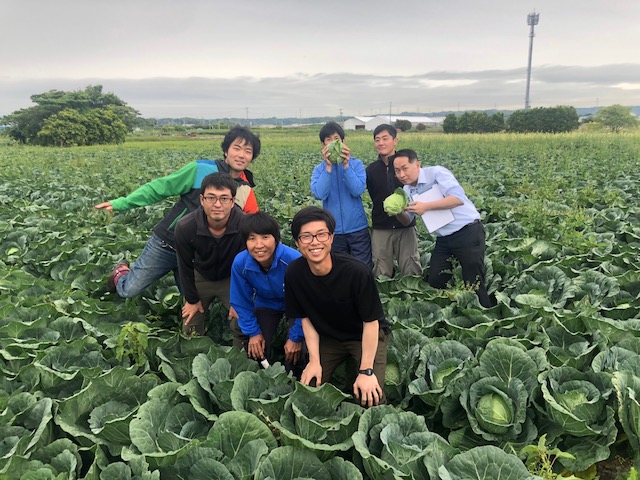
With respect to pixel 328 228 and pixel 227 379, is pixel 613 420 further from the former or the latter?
pixel 227 379

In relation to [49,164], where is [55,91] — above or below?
above

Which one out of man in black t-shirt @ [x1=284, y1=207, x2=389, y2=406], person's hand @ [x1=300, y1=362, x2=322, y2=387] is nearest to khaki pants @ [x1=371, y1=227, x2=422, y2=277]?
man in black t-shirt @ [x1=284, y1=207, x2=389, y2=406]

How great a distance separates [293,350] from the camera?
320 cm

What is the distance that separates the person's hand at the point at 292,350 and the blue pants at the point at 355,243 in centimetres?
148

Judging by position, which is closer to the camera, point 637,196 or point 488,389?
point 488,389

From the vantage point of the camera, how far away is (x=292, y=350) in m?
3.20

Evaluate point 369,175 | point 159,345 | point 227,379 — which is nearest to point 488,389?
point 227,379

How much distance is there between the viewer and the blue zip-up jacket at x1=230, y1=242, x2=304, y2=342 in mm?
3072

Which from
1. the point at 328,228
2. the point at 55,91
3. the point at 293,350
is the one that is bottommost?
the point at 293,350

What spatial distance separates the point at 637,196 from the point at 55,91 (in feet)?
191

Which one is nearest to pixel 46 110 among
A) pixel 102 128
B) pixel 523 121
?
pixel 102 128

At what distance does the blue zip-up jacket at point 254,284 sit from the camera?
3.07 m

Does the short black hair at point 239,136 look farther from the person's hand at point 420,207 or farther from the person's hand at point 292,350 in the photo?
the person's hand at point 292,350

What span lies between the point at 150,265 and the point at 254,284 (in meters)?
1.29
